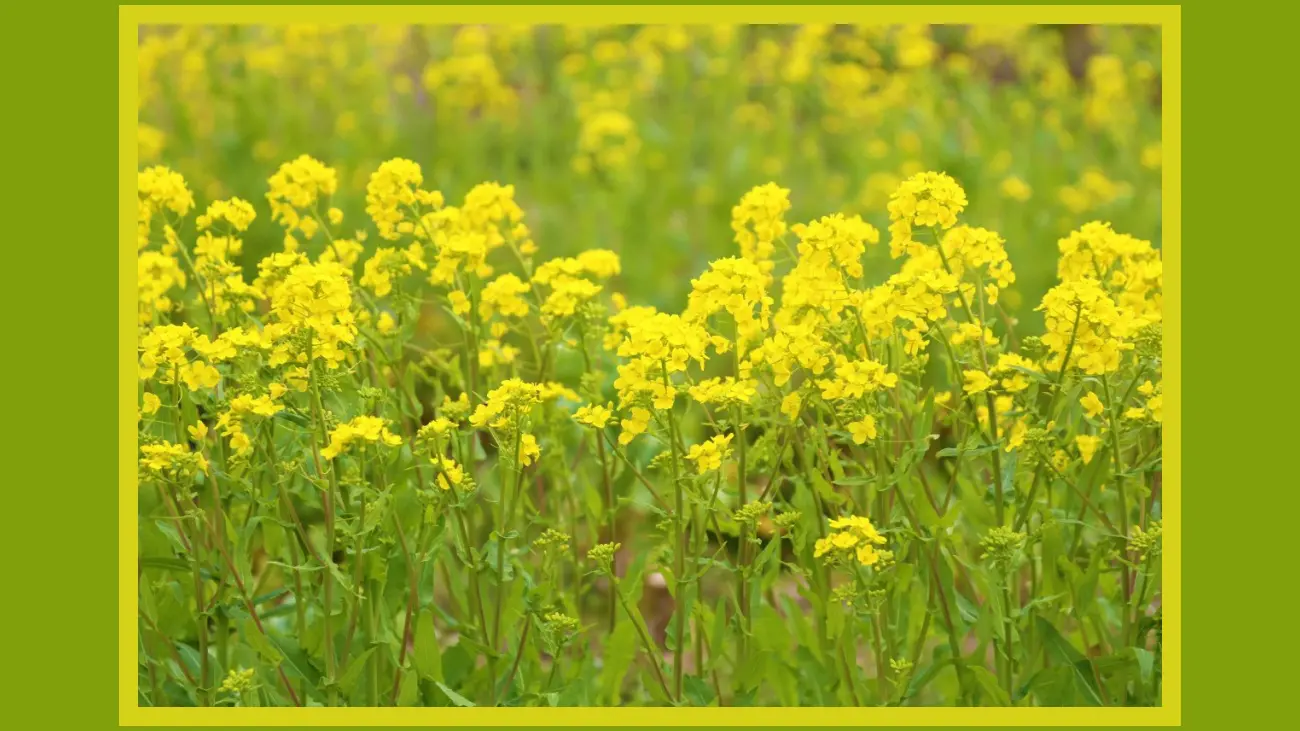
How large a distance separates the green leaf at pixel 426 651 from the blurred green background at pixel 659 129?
9.83 ft

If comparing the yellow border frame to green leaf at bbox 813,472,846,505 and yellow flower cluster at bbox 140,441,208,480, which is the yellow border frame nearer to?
yellow flower cluster at bbox 140,441,208,480

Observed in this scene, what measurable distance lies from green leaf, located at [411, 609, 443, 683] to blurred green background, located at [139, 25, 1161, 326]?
300 centimetres

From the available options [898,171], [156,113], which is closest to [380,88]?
[156,113]

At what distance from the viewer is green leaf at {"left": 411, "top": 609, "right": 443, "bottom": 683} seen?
345 centimetres

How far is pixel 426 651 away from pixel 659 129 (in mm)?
5075

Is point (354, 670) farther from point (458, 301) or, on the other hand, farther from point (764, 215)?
point (764, 215)

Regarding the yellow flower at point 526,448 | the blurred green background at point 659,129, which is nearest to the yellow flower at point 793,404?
the yellow flower at point 526,448

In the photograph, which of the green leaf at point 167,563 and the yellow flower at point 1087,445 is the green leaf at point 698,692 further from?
the green leaf at point 167,563

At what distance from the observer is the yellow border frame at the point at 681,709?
10.2 feet

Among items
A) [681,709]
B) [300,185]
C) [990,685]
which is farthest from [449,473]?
[990,685]

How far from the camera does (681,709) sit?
10.3 feet

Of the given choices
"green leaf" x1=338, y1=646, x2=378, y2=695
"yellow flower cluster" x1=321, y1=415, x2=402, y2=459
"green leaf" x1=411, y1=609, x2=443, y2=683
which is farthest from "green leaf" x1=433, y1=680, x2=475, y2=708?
"yellow flower cluster" x1=321, y1=415, x2=402, y2=459

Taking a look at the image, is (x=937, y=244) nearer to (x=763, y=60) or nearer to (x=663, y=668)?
(x=663, y=668)

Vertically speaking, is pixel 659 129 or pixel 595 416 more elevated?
pixel 659 129
